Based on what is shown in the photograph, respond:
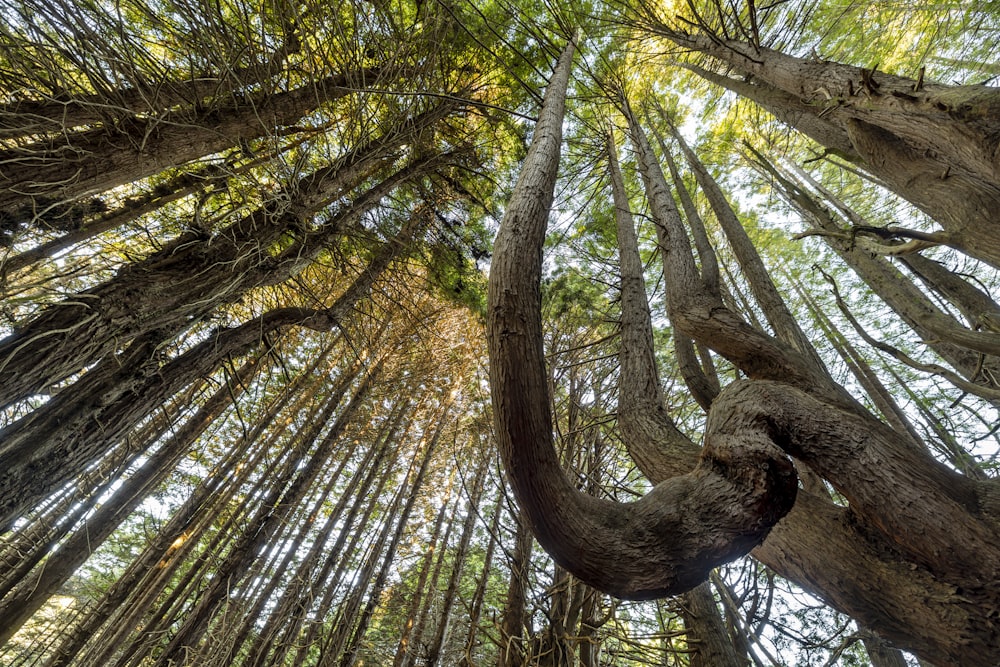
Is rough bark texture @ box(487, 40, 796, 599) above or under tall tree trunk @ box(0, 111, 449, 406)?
under

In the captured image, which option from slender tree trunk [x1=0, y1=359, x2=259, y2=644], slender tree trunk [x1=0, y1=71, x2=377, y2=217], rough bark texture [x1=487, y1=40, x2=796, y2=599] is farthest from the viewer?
slender tree trunk [x1=0, y1=359, x2=259, y2=644]

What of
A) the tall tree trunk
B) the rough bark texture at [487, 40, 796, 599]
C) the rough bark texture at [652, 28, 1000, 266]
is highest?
the rough bark texture at [652, 28, 1000, 266]

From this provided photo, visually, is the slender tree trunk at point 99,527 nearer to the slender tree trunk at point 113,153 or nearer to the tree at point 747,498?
the slender tree trunk at point 113,153

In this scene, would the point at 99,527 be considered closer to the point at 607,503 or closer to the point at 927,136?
the point at 607,503

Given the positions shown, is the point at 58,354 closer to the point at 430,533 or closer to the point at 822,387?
the point at 822,387

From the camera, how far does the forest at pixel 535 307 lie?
1.19 meters

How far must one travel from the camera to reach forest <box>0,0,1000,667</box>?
119 centimetres

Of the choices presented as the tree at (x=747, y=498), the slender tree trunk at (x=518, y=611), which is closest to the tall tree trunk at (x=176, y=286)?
the tree at (x=747, y=498)

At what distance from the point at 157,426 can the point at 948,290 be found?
10.3m

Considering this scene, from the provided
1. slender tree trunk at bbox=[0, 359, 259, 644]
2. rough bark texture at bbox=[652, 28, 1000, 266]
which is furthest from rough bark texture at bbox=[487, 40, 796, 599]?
slender tree trunk at bbox=[0, 359, 259, 644]

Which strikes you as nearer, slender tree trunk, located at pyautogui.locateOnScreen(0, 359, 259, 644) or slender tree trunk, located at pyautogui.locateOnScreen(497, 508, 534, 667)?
slender tree trunk, located at pyautogui.locateOnScreen(497, 508, 534, 667)

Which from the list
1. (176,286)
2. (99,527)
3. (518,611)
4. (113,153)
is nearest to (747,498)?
(518,611)

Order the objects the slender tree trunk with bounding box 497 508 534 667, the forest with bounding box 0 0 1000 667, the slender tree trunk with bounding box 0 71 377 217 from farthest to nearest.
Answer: the slender tree trunk with bounding box 0 71 377 217 → the slender tree trunk with bounding box 497 508 534 667 → the forest with bounding box 0 0 1000 667

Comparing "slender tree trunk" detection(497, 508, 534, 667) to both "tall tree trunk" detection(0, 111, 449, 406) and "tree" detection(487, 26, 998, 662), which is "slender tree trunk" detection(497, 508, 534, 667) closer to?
"tree" detection(487, 26, 998, 662)
